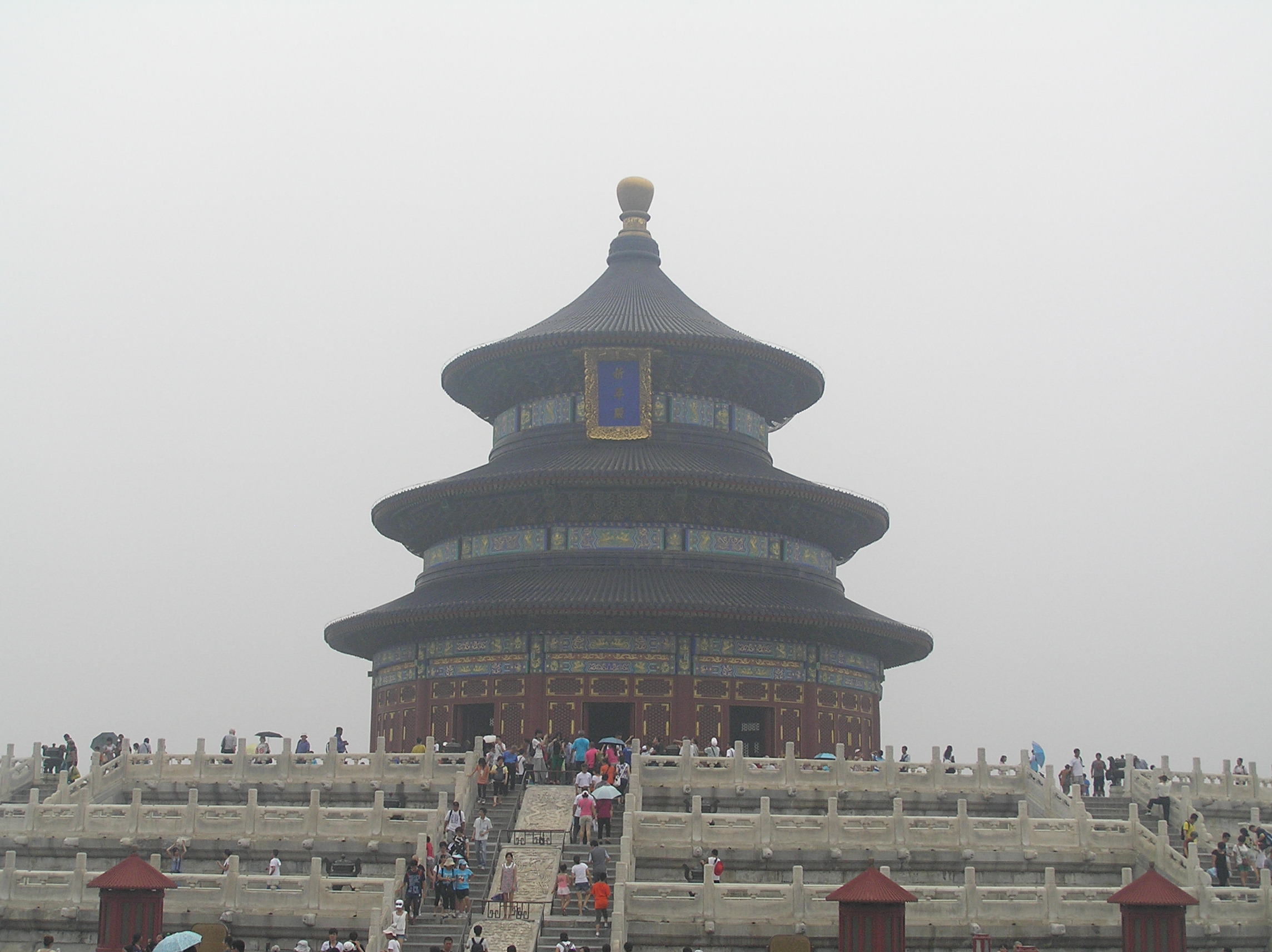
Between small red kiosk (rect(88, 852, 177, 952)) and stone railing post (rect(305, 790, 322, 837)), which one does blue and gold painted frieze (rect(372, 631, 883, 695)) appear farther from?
small red kiosk (rect(88, 852, 177, 952))

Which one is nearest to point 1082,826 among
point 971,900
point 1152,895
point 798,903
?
point 971,900

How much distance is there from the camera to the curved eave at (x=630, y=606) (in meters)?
46.6

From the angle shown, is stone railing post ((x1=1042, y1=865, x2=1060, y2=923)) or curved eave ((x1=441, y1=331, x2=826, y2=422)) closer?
stone railing post ((x1=1042, y1=865, x2=1060, y2=923))

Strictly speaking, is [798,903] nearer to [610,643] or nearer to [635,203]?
[610,643]

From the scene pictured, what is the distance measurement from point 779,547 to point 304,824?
24.0 metres

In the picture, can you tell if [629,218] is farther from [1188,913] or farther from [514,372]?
[1188,913]

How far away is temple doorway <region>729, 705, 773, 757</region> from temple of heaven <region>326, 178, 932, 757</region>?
0.06 m

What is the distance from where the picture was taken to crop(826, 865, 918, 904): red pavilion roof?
2464 centimetres

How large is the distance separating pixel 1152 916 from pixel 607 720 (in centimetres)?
2358

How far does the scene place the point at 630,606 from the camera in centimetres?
4616

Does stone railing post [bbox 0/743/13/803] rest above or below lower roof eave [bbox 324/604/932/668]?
below

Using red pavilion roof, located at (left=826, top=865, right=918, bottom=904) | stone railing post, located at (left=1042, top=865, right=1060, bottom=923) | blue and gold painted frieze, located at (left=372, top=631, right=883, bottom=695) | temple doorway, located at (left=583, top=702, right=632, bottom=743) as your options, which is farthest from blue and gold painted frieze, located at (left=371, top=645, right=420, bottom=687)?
red pavilion roof, located at (left=826, top=865, right=918, bottom=904)

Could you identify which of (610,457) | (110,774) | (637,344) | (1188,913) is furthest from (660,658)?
(1188,913)

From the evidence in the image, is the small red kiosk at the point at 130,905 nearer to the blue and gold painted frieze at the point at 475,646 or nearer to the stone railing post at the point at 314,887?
the stone railing post at the point at 314,887
